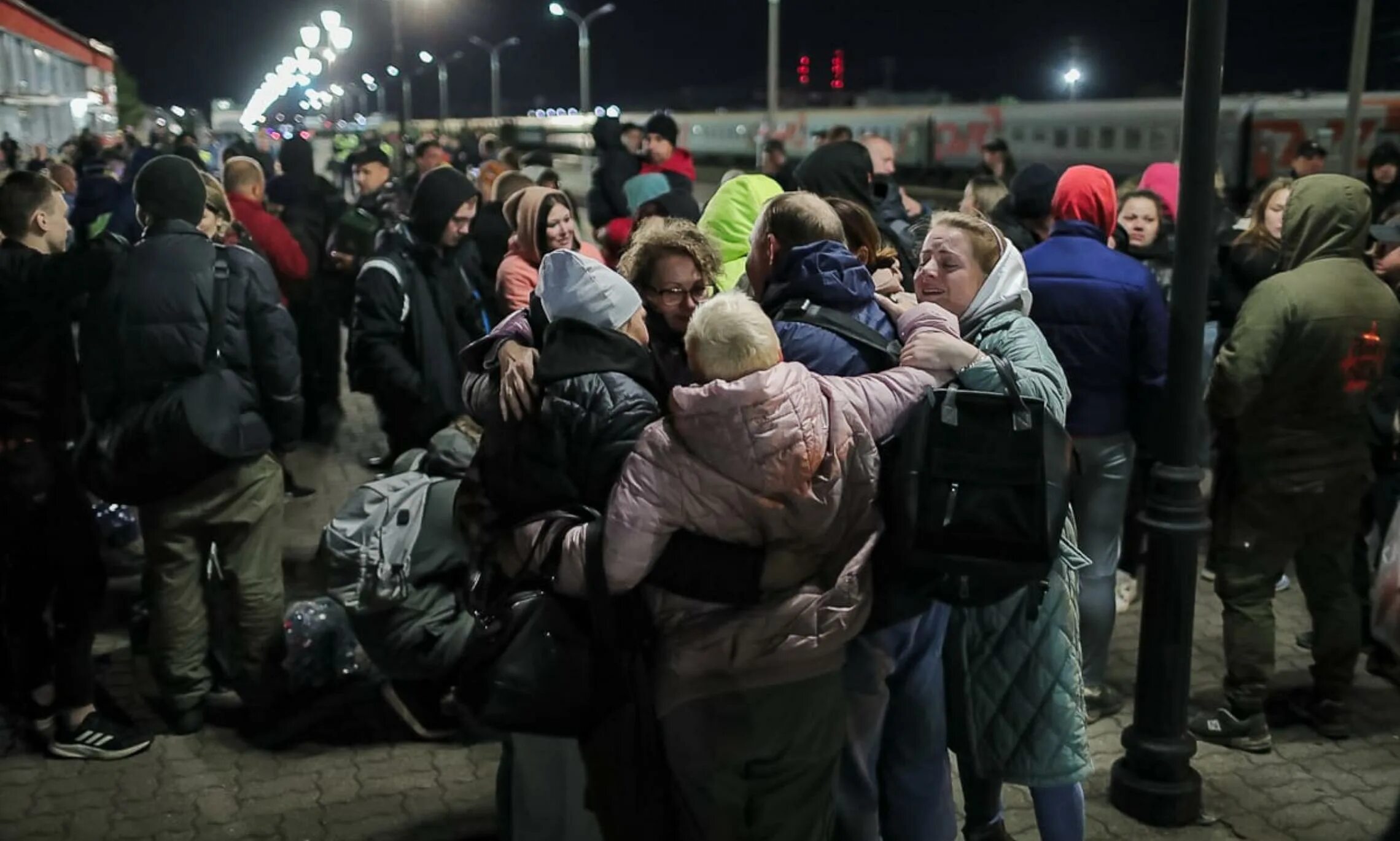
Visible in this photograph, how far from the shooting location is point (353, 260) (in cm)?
896

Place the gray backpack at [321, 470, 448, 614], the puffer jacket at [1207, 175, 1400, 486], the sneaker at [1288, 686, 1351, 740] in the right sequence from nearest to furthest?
the gray backpack at [321, 470, 448, 614]
the puffer jacket at [1207, 175, 1400, 486]
the sneaker at [1288, 686, 1351, 740]

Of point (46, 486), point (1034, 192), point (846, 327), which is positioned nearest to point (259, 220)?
point (46, 486)

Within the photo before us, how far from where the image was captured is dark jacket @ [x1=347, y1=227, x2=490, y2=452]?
226 inches

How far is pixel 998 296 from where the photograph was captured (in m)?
3.70

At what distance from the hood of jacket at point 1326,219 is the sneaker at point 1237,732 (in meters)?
1.69

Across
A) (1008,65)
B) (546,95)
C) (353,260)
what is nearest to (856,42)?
(1008,65)

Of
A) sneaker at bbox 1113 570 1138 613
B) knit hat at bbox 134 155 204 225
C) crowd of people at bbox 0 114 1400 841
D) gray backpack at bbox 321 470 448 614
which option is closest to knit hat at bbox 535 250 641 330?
crowd of people at bbox 0 114 1400 841

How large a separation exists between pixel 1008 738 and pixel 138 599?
4.39 metres

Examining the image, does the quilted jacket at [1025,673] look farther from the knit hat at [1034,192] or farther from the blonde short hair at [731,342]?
the knit hat at [1034,192]

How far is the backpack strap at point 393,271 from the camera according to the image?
225 inches

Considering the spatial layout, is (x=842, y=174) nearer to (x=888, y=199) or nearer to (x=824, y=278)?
(x=888, y=199)

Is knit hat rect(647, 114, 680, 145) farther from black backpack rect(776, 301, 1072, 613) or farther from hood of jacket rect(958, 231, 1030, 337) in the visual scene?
black backpack rect(776, 301, 1072, 613)

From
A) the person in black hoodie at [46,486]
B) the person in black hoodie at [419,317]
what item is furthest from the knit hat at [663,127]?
the person in black hoodie at [46,486]

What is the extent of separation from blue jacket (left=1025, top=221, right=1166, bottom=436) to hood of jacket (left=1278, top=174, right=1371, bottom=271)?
526 millimetres
